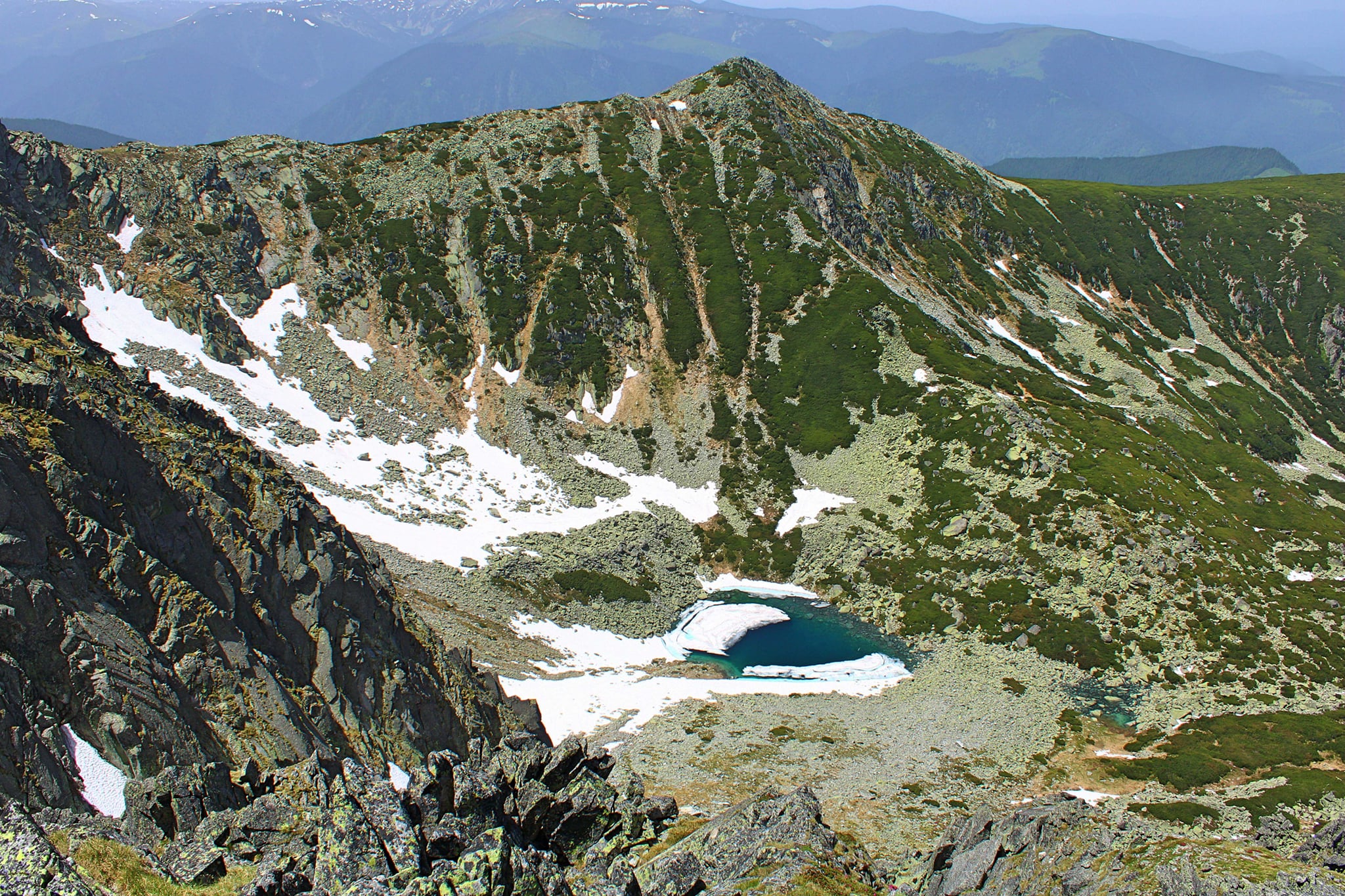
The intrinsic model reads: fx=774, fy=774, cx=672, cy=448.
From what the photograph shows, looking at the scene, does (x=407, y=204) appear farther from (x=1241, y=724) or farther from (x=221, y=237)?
(x=1241, y=724)

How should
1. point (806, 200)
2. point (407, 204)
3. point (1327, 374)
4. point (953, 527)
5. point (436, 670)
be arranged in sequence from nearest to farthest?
point (436, 670) → point (953, 527) → point (407, 204) → point (806, 200) → point (1327, 374)

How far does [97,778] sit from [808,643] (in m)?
56.8

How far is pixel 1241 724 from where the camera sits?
5475cm

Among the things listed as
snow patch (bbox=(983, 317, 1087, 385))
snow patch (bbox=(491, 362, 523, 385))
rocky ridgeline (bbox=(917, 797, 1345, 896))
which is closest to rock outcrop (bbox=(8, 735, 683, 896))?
rocky ridgeline (bbox=(917, 797, 1345, 896))

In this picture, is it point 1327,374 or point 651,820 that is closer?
point 651,820

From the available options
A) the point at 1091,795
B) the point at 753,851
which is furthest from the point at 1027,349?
the point at 753,851

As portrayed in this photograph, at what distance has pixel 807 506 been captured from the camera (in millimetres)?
86062

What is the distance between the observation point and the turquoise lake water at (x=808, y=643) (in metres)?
67.4

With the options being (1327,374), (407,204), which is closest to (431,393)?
(407,204)

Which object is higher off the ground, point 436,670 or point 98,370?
point 98,370

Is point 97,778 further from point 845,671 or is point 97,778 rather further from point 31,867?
point 845,671

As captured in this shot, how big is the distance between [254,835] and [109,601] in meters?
14.3

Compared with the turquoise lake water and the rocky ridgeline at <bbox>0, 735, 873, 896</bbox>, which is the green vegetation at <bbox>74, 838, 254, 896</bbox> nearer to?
the rocky ridgeline at <bbox>0, 735, 873, 896</bbox>

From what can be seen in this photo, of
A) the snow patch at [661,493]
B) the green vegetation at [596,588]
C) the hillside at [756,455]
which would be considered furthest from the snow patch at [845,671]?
the snow patch at [661,493]
